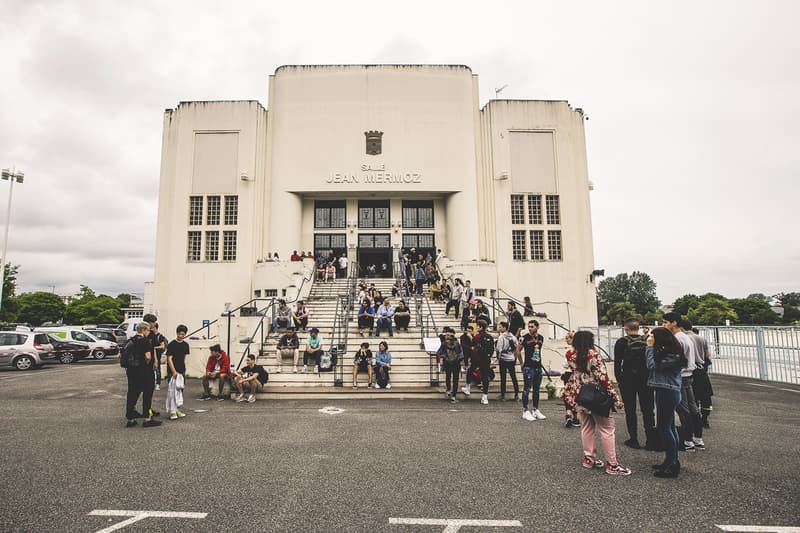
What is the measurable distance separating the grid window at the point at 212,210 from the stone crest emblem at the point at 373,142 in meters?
8.79

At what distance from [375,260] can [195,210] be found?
10.2 metres

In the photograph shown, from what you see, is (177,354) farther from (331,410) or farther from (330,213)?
(330,213)

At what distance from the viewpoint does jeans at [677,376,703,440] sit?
653cm

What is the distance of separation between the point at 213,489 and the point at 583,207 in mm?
24005

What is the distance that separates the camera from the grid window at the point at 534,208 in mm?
24406

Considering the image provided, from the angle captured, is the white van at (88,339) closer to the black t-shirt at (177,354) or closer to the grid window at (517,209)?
the black t-shirt at (177,354)

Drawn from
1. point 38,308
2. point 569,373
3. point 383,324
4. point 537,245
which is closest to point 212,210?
point 383,324

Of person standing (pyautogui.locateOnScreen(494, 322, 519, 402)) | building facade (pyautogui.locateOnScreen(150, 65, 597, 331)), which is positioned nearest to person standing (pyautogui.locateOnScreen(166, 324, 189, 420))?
person standing (pyautogui.locateOnScreen(494, 322, 519, 402))

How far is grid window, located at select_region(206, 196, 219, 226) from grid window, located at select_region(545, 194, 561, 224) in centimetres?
1805

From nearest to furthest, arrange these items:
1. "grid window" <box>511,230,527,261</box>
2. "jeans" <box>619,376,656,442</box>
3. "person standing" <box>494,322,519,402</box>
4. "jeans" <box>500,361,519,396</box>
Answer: "jeans" <box>619,376,656,442</box> < "person standing" <box>494,322,519,402</box> < "jeans" <box>500,361,519,396</box> < "grid window" <box>511,230,527,261</box>

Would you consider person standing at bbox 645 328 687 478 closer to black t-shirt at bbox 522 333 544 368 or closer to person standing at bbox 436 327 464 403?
black t-shirt at bbox 522 333 544 368

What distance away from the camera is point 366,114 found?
24578mm

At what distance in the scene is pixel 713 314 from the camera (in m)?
70.2

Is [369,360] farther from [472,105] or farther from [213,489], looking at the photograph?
[472,105]
